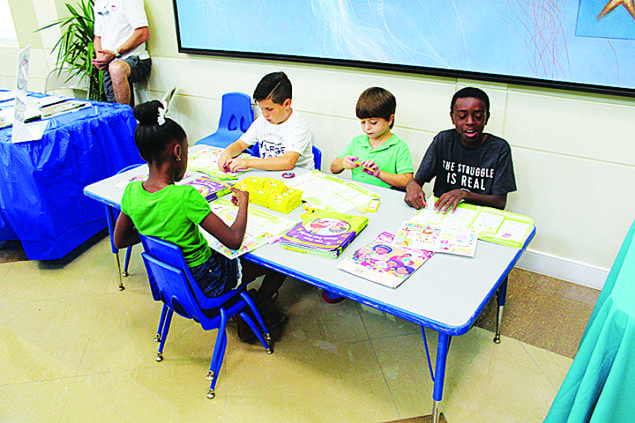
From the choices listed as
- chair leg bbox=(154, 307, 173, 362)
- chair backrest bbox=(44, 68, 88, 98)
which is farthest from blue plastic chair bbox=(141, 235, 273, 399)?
chair backrest bbox=(44, 68, 88, 98)

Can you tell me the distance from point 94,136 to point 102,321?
131 cm

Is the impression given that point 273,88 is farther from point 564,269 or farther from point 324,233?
point 564,269

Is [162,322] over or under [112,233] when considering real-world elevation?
under

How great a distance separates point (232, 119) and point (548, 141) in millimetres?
2160

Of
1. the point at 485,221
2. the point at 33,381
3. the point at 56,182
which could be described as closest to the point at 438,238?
the point at 485,221

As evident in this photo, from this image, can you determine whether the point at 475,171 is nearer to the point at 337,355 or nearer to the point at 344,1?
the point at 337,355

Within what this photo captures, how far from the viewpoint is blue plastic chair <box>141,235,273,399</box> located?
5.27ft

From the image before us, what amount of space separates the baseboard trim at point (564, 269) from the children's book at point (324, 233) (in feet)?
4.89

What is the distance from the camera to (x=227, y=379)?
6.41 feet

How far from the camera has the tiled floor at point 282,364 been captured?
1.81m

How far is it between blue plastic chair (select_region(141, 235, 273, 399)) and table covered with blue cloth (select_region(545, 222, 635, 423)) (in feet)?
3.93

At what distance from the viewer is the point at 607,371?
1006 mm

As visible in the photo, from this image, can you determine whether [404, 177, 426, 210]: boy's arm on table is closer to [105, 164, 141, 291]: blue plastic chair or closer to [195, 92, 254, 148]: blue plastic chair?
[105, 164, 141, 291]: blue plastic chair

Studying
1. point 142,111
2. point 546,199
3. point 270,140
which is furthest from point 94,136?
point 546,199
